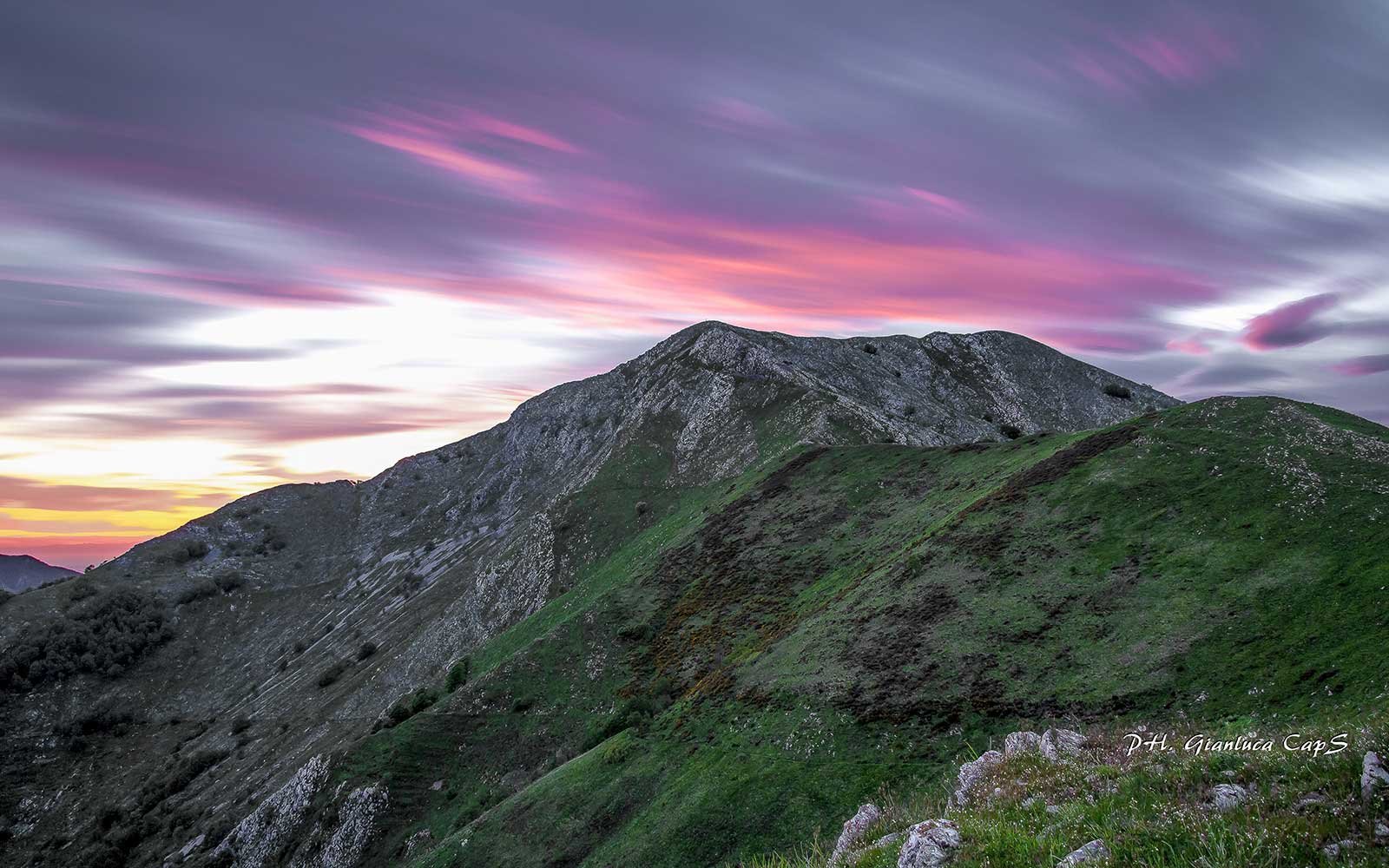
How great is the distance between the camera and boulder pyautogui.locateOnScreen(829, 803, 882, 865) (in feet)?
48.4

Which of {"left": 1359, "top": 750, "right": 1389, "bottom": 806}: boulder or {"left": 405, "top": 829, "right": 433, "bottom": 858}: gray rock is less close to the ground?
{"left": 1359, "top": 750, "right": 1389, "bottom": 806}: boulder

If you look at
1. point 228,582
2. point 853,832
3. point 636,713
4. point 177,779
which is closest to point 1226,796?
point 853,832

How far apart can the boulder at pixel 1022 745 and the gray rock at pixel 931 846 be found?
19.5 feet

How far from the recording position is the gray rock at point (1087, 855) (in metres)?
9.48

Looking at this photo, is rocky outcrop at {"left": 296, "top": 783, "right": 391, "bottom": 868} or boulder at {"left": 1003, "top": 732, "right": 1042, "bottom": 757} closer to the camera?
boulder at {"left": 1003, "top": 732, "right": 1042, "bottom": 757}

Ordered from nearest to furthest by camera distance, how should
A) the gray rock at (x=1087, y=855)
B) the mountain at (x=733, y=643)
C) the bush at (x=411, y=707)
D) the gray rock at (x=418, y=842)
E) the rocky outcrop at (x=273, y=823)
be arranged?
the gray rock at (x=1087, y=855) < the mountain at (x=733, y=643) < the gray rock at (x=418, y=842) < the rocky outcrop at (x=273, y=823) < the bush at (x=411, y=707)

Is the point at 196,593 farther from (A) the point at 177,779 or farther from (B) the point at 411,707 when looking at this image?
(B) the point at 411,707

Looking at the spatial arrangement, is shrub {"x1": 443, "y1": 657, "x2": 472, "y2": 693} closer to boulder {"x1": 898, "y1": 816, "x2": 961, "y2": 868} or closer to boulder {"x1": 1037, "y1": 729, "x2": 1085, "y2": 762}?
boulder {"x1": 1037, "y1": 729, "x2": 1085, "y2": 762}

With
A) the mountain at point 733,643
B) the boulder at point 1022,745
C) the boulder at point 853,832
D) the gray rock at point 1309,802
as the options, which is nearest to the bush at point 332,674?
the mountain at point 733,643

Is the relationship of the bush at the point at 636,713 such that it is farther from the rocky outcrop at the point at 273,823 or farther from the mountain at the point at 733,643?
the rocky outcrop at the point at 273,823

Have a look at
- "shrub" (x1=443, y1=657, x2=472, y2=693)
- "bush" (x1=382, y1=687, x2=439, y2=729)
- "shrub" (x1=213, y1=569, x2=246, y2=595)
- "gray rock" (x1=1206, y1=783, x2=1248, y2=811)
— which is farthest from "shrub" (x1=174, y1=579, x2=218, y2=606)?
"gray rock" (x1=1206, y1=783, x2=1248, y2=811)

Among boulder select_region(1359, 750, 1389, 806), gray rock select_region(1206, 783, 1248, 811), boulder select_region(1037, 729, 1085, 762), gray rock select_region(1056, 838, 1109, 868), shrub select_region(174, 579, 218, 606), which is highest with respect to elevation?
boulder select_region(1359, 750, 1389, 806)

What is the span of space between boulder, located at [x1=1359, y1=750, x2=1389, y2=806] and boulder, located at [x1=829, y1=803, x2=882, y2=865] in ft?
28.7

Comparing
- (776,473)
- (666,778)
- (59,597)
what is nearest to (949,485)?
(776,473)
